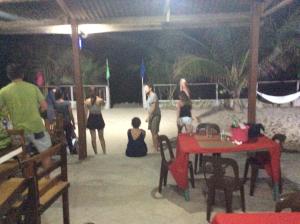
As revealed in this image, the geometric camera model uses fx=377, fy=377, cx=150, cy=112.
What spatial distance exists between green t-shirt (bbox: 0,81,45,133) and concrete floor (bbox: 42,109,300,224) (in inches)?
42.2

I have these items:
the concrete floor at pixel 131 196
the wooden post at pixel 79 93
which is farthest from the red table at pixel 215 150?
the wooden post at pixel 79 93

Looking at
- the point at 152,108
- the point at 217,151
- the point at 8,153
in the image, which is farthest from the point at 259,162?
the point at 8,153

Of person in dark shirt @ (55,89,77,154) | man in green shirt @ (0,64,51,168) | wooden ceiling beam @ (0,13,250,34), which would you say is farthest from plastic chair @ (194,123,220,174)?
person in dark shirt @ (55,89,77,154)

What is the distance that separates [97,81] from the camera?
16016 mm

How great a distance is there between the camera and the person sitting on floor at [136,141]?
654cm

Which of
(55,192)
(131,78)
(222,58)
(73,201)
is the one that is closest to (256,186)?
(73,201)

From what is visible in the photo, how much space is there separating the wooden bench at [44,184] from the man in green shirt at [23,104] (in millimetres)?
813

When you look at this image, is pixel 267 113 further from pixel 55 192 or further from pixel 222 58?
pixel 55 192

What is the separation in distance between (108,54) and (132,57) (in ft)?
3.94

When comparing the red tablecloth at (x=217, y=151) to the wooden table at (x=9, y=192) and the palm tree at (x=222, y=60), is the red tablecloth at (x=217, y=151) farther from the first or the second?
the palm tree at (x=222, y=60)

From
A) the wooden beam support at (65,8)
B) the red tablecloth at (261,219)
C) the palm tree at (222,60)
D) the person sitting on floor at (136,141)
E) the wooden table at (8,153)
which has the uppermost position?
the wooden beam support at (65,8)

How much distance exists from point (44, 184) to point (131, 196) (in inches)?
63.4

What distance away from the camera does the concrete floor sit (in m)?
4.27

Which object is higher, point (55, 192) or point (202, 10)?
point (202, 10)
